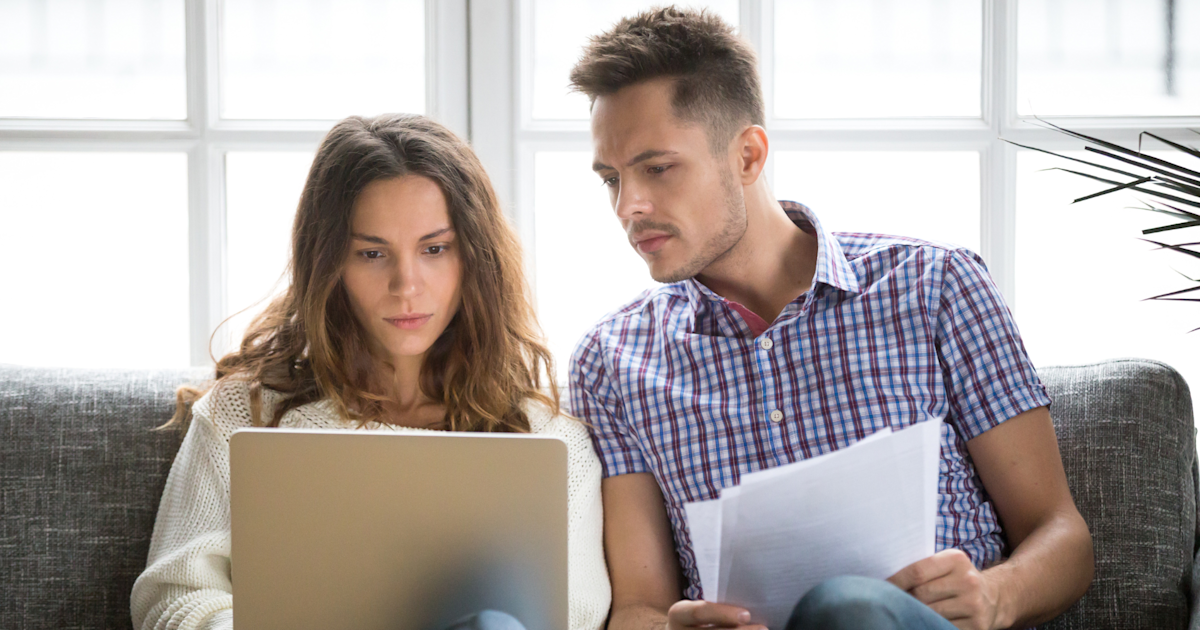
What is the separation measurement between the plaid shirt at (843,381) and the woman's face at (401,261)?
32 centimetres

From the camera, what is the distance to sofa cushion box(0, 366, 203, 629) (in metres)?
1.35

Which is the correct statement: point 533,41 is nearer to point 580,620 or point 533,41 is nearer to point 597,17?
point 597,17

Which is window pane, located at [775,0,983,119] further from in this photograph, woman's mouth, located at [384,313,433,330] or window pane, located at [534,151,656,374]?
woman's mouth, located at [384,313,433,330]

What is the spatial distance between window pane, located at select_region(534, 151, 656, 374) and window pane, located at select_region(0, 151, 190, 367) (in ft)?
2.68

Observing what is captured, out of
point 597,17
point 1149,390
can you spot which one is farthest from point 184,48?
point 1149,390

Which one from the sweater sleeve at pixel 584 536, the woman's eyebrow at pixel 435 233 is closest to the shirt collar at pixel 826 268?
the sweater sleeve at pixel 584 536

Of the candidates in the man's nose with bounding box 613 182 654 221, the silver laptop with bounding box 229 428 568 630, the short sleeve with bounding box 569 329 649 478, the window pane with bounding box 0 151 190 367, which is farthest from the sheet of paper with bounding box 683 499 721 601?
the window pane with bounding box 0 151 190 367

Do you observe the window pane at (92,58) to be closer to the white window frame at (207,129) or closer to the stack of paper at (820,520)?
the white window frame at (207,129)

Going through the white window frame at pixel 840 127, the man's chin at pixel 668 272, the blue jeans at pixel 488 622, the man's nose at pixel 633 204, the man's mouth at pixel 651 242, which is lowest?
the blue jeans at pixel 488 622

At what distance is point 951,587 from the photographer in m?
0.99

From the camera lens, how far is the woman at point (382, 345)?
1259mm

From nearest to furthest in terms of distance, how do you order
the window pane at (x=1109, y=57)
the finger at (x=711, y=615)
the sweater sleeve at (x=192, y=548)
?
1. the finger at (x=711, y=615)
2. the sweater sleeve at (x=192, y=548)
3. the window pane at (x=1109, y=57)

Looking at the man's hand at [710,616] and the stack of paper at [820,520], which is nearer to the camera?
the stack of paper at [820,520]

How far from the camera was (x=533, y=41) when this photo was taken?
6.29 feet
